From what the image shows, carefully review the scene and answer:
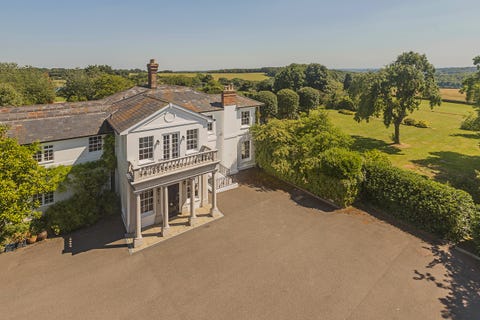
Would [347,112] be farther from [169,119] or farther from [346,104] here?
[169,119]

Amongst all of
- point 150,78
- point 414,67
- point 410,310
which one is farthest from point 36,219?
point 414,67

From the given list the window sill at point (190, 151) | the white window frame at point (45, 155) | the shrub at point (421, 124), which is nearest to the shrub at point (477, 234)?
the window sill at point (190, 151)

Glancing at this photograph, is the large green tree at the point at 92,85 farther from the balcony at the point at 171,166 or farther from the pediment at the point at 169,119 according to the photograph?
the balcony at the point at 171,166

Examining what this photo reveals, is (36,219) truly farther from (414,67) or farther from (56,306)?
(414,67)

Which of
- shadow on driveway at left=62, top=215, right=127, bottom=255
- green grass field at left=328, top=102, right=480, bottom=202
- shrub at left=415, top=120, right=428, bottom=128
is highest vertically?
shrub at left=415, top=120, right=428, bottom=128

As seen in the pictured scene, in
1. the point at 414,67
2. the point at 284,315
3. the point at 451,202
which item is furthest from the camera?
the point at 414,67

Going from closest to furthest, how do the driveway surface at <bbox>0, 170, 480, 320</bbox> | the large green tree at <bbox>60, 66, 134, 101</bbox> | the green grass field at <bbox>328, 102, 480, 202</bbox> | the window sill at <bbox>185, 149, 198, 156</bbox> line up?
the driveway surface at <bbox>0, 170, 480, 320</bbox>, the window sill at <bbox>185, 149, 198, 156</bbox>, the green grass field at <bbox>328, 102, 480, 202</bbox>, the large green tree at <bbox>60, 66, 134, 101</bbox>

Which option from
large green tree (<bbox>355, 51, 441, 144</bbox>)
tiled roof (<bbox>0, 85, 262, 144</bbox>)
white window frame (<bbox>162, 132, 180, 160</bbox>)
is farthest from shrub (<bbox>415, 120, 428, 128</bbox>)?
white window frame (<bbox>162, 132, 180, 160</bbox>)

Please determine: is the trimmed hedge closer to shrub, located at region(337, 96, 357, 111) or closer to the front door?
the front door
